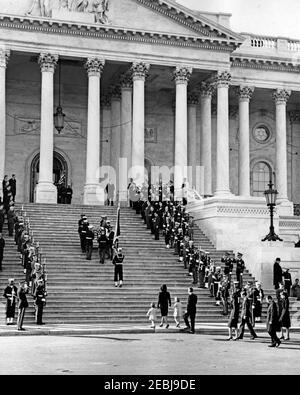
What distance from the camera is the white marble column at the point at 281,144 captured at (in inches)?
1987

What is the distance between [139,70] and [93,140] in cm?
519

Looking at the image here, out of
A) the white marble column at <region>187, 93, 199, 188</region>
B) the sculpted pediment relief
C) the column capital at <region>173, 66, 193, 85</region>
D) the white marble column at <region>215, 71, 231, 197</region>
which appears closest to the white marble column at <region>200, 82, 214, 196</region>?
the white marble column at <region>187, 93, 199, 188</region>

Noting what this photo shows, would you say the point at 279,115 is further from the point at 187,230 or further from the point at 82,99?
the point at 187,230

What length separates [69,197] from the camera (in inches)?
1682

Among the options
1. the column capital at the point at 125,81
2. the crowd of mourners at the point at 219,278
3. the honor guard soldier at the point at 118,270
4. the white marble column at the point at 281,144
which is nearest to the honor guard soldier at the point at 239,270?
the crowd of mourners at the point at 219,278

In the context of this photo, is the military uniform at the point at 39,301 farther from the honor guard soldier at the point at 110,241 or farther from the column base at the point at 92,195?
the column base at the point at 92,195

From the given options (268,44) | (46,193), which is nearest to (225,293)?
(46,193)

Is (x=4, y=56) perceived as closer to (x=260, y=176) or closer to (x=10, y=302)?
(x=10, y=302)

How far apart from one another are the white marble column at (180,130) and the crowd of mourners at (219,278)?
220cm

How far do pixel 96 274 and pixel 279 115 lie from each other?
25054mm

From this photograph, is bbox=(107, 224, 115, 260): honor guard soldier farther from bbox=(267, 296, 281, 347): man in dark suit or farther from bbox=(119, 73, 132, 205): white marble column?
bbox=(119, 73, 132, 205): white marble column

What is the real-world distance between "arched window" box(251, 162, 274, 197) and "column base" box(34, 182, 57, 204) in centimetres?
1906
